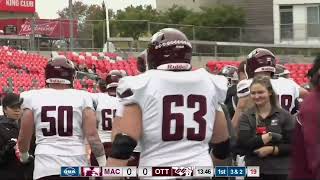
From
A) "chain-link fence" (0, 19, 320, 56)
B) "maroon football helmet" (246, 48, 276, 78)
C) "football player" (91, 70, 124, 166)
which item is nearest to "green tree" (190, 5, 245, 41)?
"chain-link fence" (0, 19, 320, 56)

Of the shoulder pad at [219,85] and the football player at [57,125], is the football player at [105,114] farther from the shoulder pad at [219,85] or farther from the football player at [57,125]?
the shoulder pad at [219,85]

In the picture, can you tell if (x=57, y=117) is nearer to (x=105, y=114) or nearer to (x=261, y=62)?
(x=261, y=62)

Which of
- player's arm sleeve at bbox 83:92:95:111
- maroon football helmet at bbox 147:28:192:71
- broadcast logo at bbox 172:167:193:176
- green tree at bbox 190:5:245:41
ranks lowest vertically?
broadcast logo at bbox 172:167:193:176

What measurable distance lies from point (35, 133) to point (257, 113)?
69.6 inches

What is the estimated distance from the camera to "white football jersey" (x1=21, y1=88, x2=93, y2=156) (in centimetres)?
532

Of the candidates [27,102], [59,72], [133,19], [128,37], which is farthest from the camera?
[133,19]

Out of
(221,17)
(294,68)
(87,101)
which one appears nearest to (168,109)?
(87,101)

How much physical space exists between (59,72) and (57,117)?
1.33 feet

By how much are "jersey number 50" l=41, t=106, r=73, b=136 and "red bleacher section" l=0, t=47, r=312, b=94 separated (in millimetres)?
15292

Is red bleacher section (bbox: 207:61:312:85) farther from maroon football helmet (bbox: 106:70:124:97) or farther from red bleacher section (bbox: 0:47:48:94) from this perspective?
maroon football helmet (bbox: 106:70:124:97)

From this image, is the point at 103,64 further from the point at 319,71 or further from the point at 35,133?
the point at 319,71

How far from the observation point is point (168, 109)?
3.71 metres

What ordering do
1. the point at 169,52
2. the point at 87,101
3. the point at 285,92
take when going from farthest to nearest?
the point at 285,92 < the point at 87,101 < the point at 169,52

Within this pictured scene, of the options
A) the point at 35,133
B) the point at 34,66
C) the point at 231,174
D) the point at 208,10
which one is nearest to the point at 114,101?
the point at 35,133
